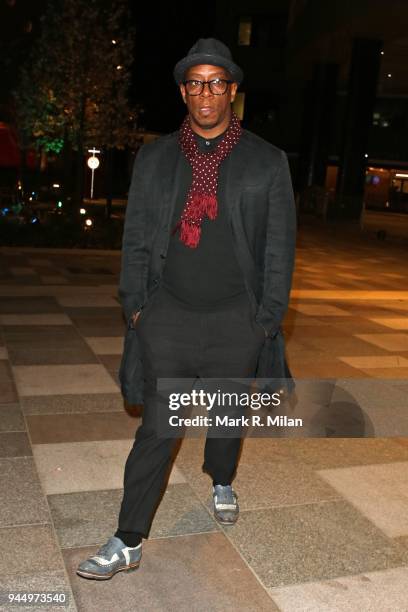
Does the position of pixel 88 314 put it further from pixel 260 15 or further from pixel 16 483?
pixel 260 15

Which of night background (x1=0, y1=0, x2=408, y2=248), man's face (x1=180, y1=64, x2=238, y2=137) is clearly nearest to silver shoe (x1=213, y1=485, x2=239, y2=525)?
man's face (x1=180, y1=64, x2=238, y2=137)

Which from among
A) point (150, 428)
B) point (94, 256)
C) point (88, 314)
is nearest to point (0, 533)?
point (150, 428)

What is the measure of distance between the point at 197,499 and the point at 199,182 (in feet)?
6.10

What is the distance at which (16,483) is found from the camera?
4.03 meters

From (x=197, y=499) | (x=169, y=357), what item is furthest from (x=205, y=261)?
(x=197, y=499)

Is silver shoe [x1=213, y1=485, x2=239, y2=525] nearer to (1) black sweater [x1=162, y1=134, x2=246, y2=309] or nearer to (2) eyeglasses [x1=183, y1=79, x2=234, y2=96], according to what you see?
(1) black sweater [x1=162, y1=134, x2=246, y2=309]

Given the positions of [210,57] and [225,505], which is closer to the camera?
[210,57]

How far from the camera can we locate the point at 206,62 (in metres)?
3.03

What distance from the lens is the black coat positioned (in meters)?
3.08

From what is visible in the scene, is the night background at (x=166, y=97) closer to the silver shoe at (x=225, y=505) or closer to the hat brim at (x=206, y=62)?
the silver shoe at (x=225, y=505)

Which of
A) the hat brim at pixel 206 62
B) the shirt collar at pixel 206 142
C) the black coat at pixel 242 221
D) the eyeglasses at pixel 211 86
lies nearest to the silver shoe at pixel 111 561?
the black coat at pixel 242 221

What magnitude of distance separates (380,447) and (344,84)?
1698 inches

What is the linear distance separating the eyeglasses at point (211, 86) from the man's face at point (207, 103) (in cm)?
1

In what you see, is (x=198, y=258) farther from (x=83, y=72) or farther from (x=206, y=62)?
(x=83, y=72)
